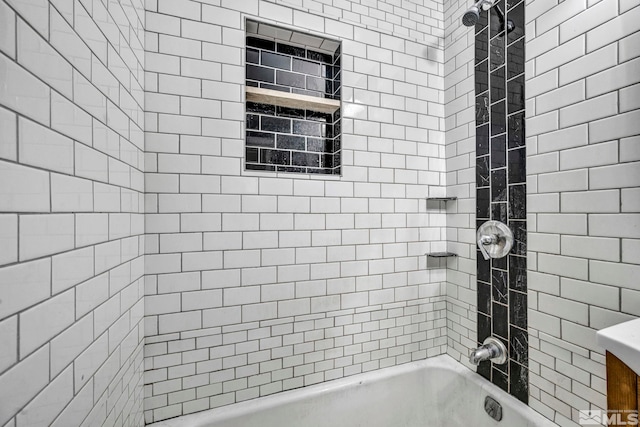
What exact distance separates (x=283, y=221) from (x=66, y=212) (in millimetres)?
839

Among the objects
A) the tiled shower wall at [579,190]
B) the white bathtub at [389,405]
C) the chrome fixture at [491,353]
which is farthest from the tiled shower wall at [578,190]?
the white bathtub at [389,405]

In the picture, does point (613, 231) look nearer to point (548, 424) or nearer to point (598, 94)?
point (598, 94)

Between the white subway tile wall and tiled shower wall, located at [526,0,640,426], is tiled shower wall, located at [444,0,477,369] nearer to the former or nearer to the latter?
the white subway tile wall

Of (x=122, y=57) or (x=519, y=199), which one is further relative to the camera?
(x=519, y=199)

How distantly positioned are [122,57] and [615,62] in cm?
162

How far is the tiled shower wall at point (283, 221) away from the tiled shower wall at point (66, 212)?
0.69 ft

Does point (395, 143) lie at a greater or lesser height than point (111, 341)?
greater

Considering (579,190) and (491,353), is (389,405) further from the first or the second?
(579,190)

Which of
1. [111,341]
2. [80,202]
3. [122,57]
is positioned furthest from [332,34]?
[111,341]

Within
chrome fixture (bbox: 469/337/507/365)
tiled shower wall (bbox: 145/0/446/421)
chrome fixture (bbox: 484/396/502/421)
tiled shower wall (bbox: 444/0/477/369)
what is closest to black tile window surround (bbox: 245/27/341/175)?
tiled shower wall (bbox: 145/0/446/421)

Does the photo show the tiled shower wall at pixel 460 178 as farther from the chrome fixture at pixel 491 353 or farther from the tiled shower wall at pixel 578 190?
the tiled shower wall at pixel 578 190

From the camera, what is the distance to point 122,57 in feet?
2.99

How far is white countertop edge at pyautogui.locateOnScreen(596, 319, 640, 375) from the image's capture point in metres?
0.63

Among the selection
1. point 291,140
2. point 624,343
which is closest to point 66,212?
point 291,140
